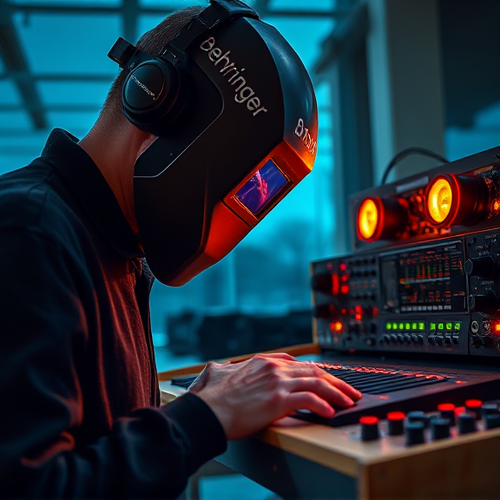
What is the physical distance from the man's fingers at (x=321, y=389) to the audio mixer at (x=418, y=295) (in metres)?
0.02

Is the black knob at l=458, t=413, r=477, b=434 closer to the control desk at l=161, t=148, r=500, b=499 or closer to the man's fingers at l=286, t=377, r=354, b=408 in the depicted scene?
the control desk at l=161, t=148, r=500, b=499

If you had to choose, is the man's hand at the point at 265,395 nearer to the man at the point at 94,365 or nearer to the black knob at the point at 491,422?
the man at the point at 94,365

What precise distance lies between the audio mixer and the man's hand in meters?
0.03

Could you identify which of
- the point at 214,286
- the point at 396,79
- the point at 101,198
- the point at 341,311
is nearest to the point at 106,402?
the point at 101,198

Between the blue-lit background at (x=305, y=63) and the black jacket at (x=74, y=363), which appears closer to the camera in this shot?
the black jacket at (x=74, y=363)

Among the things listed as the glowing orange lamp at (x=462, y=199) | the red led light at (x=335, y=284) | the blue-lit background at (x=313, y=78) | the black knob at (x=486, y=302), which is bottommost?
the black knob at (x=486, y=302)

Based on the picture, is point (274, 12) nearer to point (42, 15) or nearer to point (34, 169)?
Result: point (42, 15)

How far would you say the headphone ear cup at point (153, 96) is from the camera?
32.7 inches

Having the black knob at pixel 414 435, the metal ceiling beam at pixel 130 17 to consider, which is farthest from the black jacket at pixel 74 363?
the metal ceiling beam at pixel 130 17

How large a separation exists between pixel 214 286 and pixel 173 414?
497cm

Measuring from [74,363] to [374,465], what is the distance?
376mm

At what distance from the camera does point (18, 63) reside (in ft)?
12.2

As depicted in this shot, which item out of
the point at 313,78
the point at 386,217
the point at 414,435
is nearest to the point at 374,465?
the point at 414,435

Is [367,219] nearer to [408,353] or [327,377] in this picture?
[408,353]
